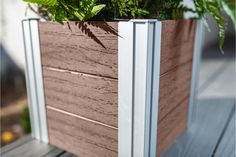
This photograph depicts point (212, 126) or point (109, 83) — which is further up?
point (109, 83)

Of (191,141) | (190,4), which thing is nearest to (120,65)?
(191,141)

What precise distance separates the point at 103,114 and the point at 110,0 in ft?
1.06

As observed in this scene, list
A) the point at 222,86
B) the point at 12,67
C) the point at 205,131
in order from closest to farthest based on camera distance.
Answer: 1. the point at 205,131
2. the point at 222,86
3. the point at 12,67

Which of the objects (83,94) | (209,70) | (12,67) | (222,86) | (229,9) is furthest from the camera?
(12,67)

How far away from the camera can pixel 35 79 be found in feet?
3.00

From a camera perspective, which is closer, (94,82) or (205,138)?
(94,82)

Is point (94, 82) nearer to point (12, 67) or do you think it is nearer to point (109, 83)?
point (109, 83)

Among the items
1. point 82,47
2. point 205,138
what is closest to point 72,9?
point 82,47

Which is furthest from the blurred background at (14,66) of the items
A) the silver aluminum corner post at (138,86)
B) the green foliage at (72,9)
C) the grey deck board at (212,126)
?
the green foliage at (72,9)

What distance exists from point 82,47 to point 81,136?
30 cm

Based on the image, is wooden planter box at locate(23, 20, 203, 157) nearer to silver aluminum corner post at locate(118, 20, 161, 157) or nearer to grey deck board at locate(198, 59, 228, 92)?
silver aluminum corner post at locate(118, 20, 161, 157)

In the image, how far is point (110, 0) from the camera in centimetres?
70

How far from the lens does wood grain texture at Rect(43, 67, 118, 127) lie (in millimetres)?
730

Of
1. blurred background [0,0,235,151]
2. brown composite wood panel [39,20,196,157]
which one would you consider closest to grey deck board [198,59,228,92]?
blurred background [0,0,235,151]
